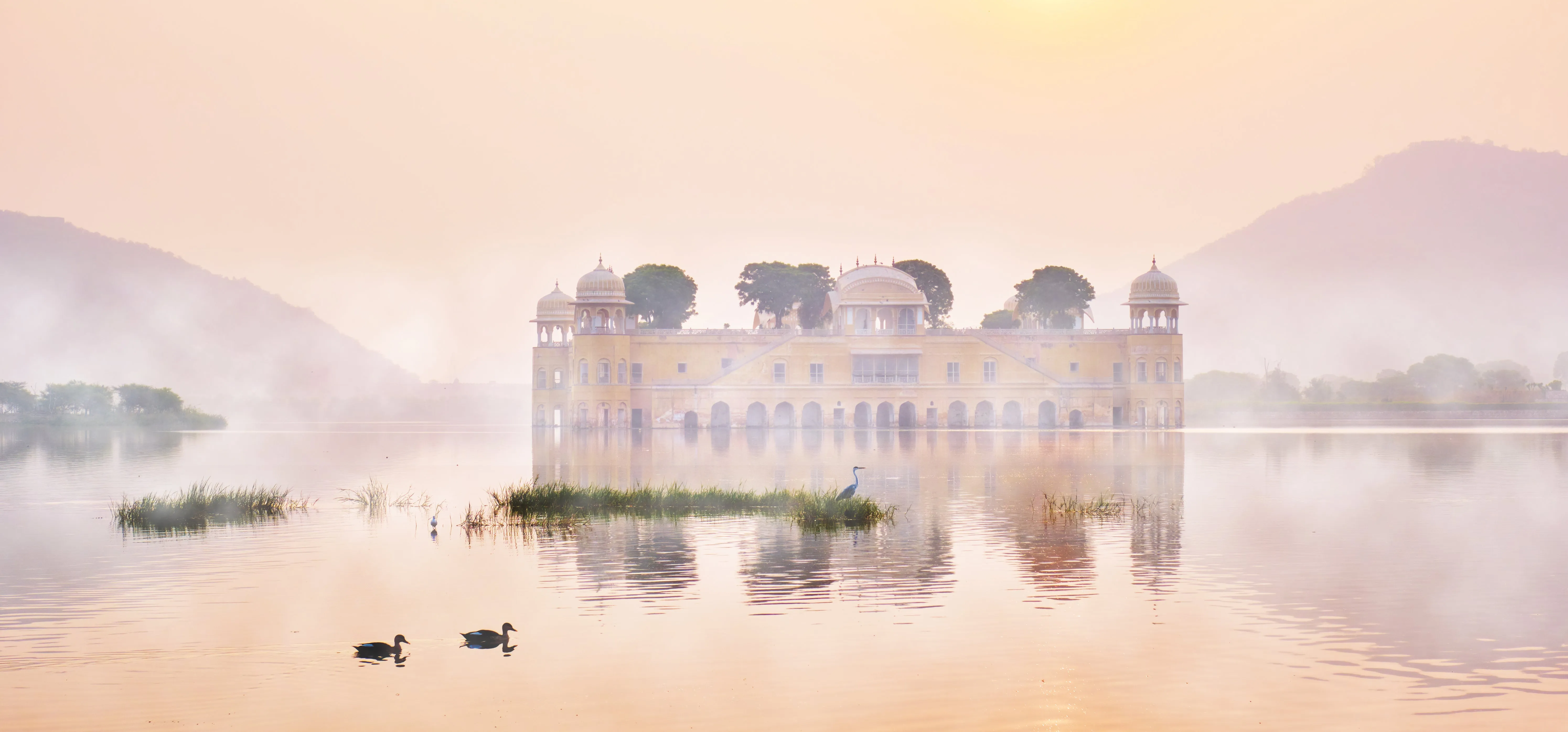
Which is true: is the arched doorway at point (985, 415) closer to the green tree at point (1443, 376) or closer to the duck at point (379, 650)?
the green tree at point (1443, 376)

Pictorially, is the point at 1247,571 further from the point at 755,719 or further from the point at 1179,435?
the point at 1179,435

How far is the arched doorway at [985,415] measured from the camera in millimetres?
81312

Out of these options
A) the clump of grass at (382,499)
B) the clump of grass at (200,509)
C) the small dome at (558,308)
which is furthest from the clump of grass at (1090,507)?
the small dome at (558,308)

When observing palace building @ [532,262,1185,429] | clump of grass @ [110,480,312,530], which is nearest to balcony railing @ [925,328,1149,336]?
palace building @ [532,262,1185,429]

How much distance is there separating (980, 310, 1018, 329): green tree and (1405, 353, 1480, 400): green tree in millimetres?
39198

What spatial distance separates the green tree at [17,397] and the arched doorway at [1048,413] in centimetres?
6458

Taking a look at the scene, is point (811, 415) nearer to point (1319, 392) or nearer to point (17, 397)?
point (17, 397)

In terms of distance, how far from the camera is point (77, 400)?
95812 millimetres

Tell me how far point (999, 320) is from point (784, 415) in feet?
112

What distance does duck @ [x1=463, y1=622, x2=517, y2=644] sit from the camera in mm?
13492

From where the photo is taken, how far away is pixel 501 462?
150ft

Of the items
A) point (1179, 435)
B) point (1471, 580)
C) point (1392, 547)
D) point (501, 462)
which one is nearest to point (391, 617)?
point (1471, 580)

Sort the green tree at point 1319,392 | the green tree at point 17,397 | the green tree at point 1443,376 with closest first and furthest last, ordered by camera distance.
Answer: the green tree at point 17,397 < the green tree at point 1319,392 < the green tree at point 1443,376

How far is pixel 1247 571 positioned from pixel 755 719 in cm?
944
